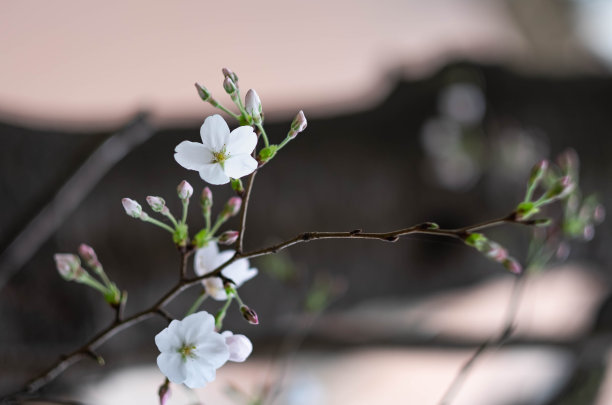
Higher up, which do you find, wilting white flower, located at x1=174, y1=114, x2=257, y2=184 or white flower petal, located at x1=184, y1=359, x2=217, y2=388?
wilting white flower, located at x1=174, y1=114, x2=257, y2=184

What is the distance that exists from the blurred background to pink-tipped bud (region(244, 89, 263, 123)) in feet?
0.40

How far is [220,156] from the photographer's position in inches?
5.8

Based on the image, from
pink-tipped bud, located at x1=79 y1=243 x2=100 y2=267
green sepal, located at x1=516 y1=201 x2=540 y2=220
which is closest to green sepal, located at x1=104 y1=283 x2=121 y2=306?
pink-tipped bud, located at x1=79 y1=243 x2=100 y2=267

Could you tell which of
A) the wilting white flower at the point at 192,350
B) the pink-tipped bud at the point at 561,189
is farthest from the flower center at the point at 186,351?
the pink-tipped bud at the point at 561,189

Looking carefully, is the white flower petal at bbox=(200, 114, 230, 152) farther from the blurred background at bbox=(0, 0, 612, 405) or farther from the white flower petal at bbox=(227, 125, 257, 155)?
the blurred background at bbox=(0, 0, 612, 405)

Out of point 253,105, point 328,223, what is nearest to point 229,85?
point 253,105

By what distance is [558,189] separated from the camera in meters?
0.17

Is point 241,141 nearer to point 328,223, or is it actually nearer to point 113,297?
point 113,297

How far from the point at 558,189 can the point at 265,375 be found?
0.29 meters

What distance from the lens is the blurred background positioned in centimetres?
35

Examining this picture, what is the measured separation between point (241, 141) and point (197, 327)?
5 cm

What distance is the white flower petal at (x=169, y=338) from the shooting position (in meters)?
0.14

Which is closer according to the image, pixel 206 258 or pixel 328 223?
pixel 206 258

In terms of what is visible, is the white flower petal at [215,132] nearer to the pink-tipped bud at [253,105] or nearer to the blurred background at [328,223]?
the pink-tipped bud at [253,105]
